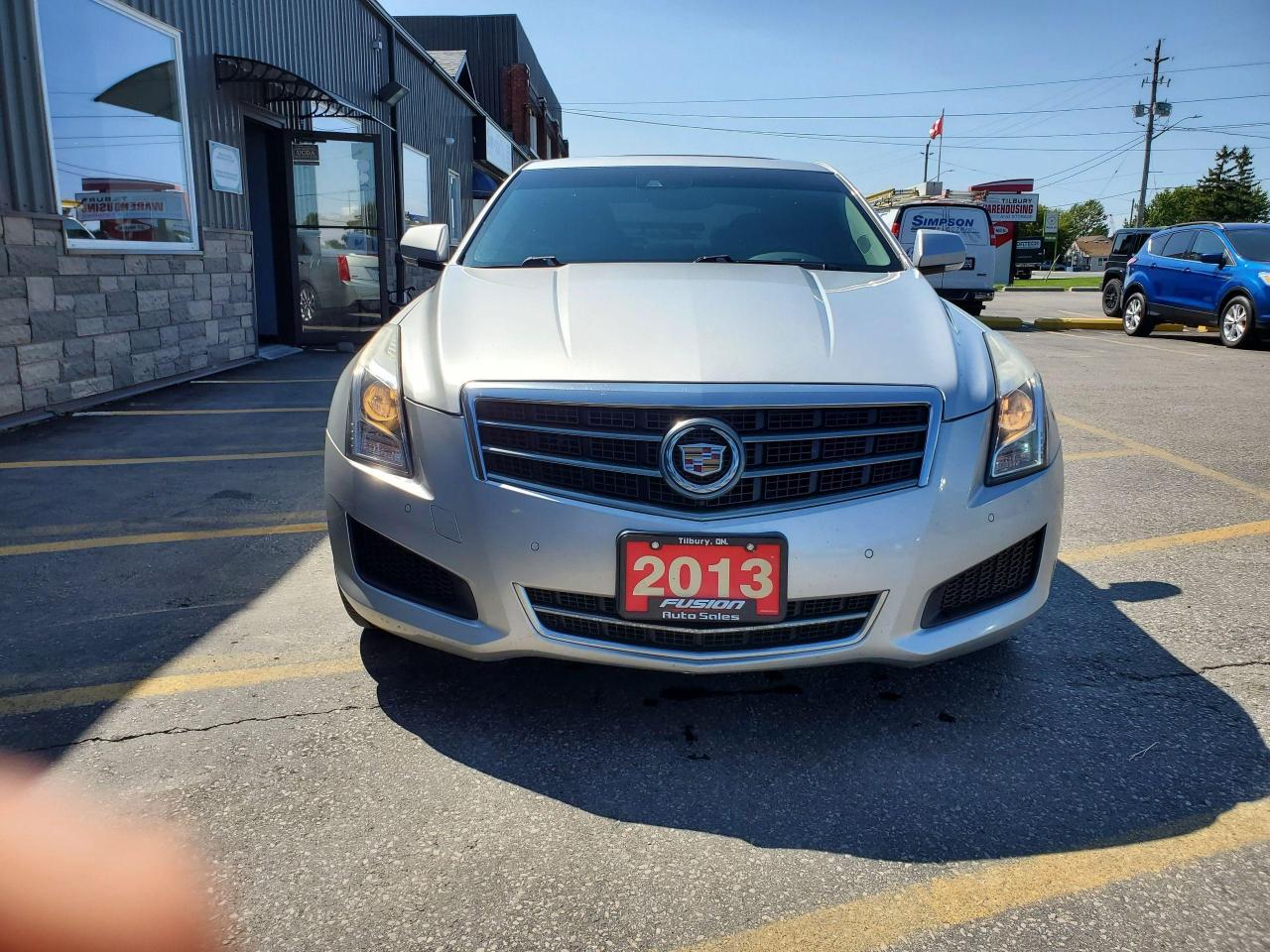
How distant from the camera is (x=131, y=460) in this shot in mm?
5398

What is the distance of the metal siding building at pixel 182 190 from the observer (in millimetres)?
6387

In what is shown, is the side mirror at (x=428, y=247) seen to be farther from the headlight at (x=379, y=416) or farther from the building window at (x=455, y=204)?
the building window at (x=455, y=204)

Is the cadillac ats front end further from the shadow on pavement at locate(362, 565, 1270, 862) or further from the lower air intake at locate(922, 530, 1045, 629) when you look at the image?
the shadow on pavement at locate(362, 565, 1270, 862)

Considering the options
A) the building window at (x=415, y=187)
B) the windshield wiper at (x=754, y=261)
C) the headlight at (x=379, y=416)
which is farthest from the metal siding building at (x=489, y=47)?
the headlight at (x=379, y=416)

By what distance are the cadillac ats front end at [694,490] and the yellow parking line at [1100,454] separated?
353cm

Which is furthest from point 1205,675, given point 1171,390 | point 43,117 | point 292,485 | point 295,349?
point 295,349

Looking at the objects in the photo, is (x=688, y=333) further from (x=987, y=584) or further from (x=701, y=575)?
(x=987, y=584)

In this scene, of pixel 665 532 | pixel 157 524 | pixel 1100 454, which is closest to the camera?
pixel 665 532

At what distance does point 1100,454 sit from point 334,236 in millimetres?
9499

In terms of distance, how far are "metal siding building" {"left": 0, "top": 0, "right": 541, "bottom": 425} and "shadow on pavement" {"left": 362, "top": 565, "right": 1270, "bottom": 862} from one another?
206 inches

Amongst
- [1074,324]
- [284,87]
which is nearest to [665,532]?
[284,87]

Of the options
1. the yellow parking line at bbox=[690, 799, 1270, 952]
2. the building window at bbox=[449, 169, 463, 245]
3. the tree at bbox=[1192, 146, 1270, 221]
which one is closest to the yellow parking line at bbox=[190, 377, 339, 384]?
the yellow parking line at bbox=[690, 799, 1270, 952]

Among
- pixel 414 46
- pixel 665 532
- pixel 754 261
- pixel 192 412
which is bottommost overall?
pixel 192 412

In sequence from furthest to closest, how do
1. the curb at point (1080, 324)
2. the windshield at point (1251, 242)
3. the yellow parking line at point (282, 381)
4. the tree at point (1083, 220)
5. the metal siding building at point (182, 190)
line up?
the tree at point (1083, 220) → the curb at point (1080, 324) → the windshield at point (1251, 242) → the yellow parking line at point (282, 381) → the metal siding building at point (182, 190)
